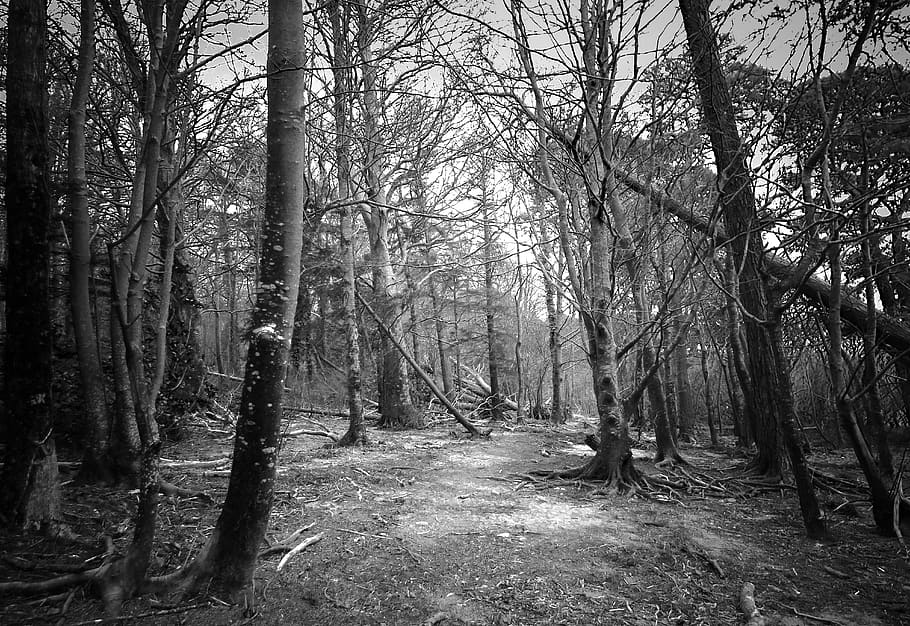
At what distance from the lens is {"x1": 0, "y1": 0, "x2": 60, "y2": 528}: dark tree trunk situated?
337cm

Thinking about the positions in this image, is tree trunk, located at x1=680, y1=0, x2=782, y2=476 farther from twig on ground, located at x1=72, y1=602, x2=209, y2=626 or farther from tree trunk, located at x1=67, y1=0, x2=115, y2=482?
tree trunk, located at x1=67, y1=0, x2=115, y2=482

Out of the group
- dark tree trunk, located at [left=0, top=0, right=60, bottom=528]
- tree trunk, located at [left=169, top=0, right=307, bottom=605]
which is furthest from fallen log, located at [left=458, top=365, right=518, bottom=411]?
tree trunk, located at [left=169, top=0, right=307, bottom=605]

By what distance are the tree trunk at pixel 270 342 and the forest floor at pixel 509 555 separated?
26 cm

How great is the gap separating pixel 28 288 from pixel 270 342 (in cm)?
245

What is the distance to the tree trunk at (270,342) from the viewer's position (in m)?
2.62

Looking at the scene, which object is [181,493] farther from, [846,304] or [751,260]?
[846,304]

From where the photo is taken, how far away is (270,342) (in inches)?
105

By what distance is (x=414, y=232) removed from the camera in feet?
40.9

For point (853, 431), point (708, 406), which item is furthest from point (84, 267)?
point (708, 406)

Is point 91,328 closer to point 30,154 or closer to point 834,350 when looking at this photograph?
point 30,154

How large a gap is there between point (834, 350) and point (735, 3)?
302cm

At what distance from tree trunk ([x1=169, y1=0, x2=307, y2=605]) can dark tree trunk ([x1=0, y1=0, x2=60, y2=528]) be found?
5.90 feet

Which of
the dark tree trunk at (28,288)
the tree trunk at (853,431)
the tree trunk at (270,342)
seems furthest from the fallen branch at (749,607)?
the dark tree trunk at (28,288)

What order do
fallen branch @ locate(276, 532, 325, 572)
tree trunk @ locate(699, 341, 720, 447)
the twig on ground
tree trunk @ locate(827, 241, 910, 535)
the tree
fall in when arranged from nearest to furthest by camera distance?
the twig on ground, fallen branch @ locate(276, 532, 325, 572), tree trunk @ locate(827, 241, 910, 535), the tree, tree trunk @ locate(699, 341, 720, 447)
